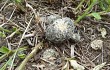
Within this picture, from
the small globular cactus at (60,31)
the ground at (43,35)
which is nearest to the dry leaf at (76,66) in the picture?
the ground at (43,35)

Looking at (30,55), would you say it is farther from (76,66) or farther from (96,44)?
(96,44)

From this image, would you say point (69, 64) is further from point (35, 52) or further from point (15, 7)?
point (15, 7)

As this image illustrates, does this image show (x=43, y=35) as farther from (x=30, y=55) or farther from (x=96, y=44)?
(x=96, y=44)

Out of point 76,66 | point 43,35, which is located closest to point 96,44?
point 76,66

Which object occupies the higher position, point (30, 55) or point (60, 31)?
point (60, 31)

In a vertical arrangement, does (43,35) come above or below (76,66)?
above

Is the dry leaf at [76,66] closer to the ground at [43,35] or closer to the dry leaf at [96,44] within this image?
the ground at [43,35]

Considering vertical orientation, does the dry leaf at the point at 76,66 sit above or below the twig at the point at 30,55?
below

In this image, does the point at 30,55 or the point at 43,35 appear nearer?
the point at 30,55

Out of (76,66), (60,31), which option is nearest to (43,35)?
(60,31)
